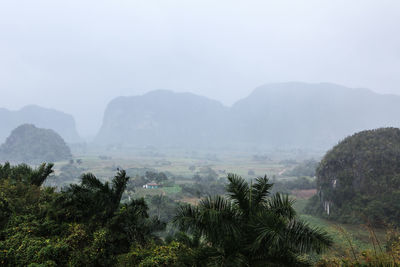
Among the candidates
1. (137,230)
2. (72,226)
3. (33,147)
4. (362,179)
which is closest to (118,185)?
(137,230)

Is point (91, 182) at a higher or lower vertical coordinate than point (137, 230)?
higher

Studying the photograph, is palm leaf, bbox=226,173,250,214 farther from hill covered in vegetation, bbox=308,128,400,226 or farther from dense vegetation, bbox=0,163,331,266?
hill covered in vegetation, bbox=308,128,400,226

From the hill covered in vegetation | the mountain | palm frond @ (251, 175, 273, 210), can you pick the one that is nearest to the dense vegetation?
palm frond @ (251, 175, 273, 210)

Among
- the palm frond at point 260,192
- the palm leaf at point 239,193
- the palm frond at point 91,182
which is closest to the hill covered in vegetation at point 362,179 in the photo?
the palm frond at point 260,192

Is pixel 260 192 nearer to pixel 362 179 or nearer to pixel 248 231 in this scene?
pixel 248 231

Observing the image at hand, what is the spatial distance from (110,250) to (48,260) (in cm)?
168

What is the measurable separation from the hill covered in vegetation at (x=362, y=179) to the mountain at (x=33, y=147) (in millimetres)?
131410

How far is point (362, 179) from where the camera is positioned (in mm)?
32938

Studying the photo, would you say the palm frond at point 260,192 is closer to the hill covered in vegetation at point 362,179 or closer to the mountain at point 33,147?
the hill covered in vegetation at point 362,179

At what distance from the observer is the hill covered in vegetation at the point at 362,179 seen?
28.5 metres

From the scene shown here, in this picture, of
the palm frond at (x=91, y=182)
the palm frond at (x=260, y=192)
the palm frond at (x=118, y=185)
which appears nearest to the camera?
the palm frond at (x=260, y=192)

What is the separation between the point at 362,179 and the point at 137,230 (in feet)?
113

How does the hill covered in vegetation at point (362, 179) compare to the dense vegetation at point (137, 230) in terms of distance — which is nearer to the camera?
the dense vegetation at point (137, 230)

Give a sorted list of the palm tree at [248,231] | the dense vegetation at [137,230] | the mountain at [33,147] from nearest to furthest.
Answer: the palm tree at [248,231], the dense vegetation at [137,230], the mountain at [33,147]
